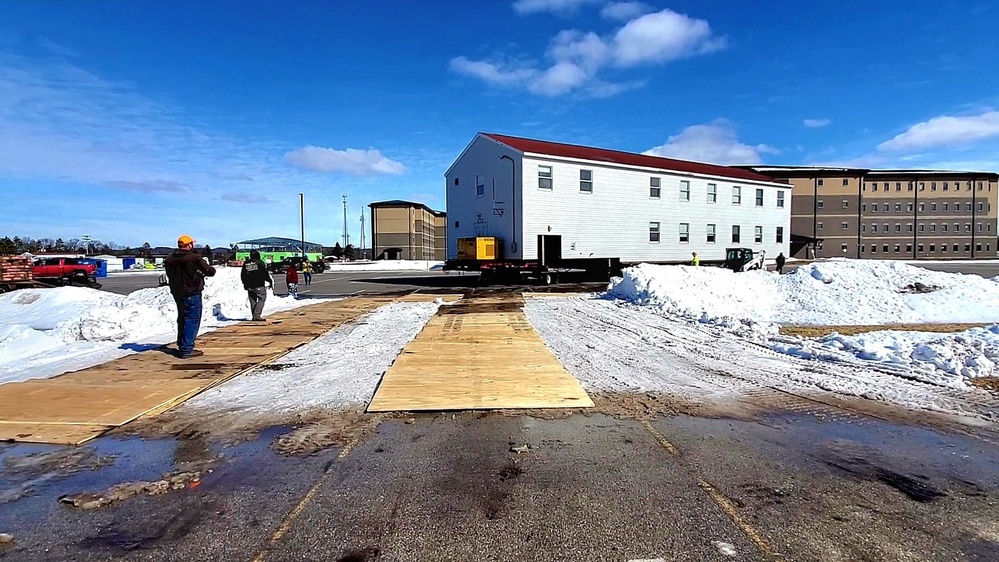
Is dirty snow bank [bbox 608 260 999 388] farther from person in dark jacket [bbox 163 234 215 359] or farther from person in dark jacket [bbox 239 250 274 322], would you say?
person in dark jacket [bbox 239 250 274 322]

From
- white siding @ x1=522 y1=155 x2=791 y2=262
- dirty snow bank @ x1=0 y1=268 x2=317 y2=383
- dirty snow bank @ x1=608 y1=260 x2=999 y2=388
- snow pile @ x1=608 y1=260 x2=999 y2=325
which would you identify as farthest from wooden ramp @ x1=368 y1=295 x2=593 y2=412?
white siding @ x1=522 y1=155 x2=791 y2=262

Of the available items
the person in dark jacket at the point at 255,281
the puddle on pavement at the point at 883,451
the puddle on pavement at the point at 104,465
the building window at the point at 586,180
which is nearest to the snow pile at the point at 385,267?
the building window at the point at 586,180

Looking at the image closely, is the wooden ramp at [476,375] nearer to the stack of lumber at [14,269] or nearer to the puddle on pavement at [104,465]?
the puddle on pavement at [104,465]

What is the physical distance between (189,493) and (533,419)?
119 inches

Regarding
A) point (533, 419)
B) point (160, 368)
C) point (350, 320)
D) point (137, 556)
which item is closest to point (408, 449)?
point (533, 419)

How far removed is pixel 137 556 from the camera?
2.97m

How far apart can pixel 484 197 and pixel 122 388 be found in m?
22.1

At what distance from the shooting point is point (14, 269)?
27.0 m

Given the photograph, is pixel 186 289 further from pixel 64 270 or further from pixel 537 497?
pixel 64 270

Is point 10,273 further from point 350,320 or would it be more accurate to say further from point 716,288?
point 716,288

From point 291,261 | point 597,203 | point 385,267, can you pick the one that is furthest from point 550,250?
point 385,267

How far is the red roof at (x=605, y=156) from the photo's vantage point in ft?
87.6

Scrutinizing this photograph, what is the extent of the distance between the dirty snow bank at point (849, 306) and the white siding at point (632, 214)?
790cm

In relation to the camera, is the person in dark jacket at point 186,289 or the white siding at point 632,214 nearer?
the person in dark jacket at point 186,289
